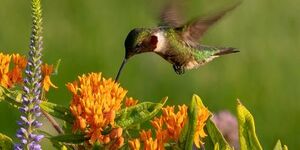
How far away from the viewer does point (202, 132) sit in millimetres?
2703

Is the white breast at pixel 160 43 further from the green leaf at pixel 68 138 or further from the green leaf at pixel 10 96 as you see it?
the green leaf at pixel 68 138

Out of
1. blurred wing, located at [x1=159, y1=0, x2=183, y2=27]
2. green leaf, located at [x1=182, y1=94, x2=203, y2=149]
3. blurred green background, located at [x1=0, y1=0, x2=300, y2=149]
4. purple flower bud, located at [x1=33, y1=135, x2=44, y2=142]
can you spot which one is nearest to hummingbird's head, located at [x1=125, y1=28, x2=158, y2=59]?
blurred wing, located at [x1=159, y1=0, x2=183, y2=27]

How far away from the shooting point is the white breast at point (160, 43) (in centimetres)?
384

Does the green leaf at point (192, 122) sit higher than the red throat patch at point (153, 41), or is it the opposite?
the red throat patch at point (153, 41)

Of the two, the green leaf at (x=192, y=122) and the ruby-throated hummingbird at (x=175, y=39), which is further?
the ruby-throated hummingbird at (x=175, y=39)

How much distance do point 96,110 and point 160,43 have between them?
1364 mm

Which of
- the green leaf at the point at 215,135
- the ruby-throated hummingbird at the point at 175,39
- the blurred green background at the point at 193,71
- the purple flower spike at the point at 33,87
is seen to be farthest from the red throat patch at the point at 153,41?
the blurred green background at the point at 193,71

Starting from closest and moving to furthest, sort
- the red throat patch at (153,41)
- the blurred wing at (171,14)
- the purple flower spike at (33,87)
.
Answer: the purple flower spike at (33,87)
the red throat patch at (153,41)
the blurred wing at (171,14)

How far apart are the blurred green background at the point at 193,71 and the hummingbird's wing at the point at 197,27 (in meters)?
2.88

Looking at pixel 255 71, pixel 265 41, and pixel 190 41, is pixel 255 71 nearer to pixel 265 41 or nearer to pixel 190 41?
pixel 265 41

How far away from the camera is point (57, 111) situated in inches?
106

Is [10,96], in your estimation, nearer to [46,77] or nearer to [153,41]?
[46,77]

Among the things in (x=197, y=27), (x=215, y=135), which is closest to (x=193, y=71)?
(x=197, y=27)

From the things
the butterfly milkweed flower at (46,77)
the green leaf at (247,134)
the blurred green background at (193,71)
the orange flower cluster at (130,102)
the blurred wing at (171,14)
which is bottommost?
the green leaf at (247,134)
